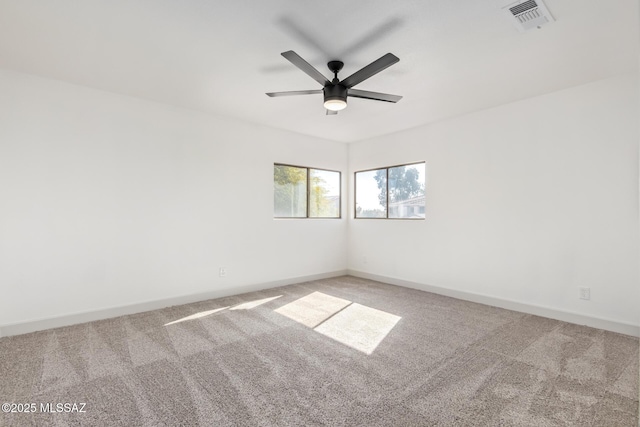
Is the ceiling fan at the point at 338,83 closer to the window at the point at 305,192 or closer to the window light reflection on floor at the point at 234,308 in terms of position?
the window at the point at 305,192

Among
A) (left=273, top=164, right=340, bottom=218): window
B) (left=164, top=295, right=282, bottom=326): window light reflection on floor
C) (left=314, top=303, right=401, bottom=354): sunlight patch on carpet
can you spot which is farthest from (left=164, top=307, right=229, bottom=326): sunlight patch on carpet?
(left=273, top=164, right=340, bottom=218): window

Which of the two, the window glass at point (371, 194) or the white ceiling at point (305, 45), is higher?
the white ceiling at point (305, 45)

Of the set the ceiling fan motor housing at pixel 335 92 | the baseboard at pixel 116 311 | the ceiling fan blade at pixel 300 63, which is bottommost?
the baseboard at pixel 116 311

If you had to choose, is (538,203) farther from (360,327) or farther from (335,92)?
(335,92)

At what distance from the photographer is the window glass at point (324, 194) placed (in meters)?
5.62

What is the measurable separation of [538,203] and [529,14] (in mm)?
2270

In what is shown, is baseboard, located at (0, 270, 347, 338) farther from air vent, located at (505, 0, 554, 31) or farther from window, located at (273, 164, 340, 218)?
air vent, located at (505, 0, 554, 31)

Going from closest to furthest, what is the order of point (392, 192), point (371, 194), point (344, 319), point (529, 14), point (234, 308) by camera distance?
1. point (529, 14)
2. point (344, 319)
3. point (234, 308)
4. point (392, 192)
5. point (371, 194)

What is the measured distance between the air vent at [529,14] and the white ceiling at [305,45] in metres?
0.05

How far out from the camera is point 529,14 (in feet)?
7.18

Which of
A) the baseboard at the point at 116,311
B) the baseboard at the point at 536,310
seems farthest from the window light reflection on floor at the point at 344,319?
the baseboard at the point at 536,310

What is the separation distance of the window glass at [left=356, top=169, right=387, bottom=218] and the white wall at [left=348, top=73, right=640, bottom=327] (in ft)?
2.07

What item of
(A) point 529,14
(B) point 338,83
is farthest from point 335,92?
(A) point 529,14

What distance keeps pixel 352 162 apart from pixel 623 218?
3979 mm
